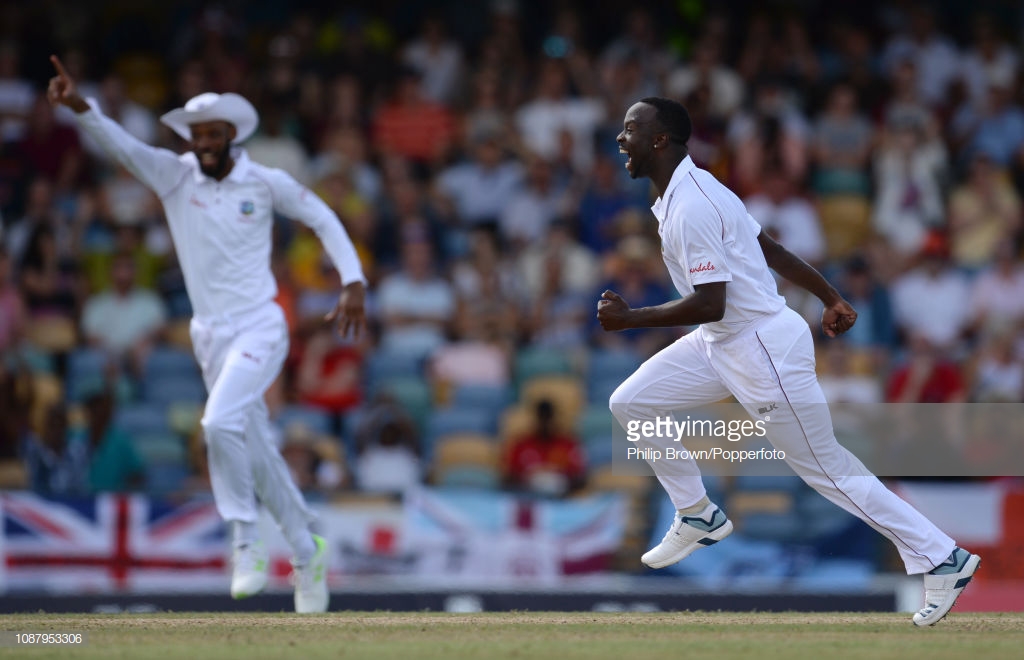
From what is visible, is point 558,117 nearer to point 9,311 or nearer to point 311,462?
point 311,462

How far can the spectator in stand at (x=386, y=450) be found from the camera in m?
11.3

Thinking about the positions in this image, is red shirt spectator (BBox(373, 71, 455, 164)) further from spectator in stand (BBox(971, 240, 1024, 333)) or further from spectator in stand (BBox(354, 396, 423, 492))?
spectator in stand (BBox(971, 240, 1024, 333))

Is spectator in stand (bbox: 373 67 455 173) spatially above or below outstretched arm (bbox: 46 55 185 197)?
above

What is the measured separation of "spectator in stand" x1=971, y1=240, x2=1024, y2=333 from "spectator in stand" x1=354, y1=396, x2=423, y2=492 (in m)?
4.71

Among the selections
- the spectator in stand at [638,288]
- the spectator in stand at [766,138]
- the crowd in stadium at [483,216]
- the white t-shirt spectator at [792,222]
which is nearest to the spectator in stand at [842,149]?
the crowd in stadium at [483,216]

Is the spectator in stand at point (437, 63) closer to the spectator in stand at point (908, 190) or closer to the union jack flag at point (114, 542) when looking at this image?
the spectator in stand at point (908, 190)

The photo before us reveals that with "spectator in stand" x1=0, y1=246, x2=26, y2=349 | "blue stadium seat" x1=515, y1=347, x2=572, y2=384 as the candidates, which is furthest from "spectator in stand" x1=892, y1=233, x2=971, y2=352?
"spectator in stand" x1=0, y1=246, x2=26, y2=349

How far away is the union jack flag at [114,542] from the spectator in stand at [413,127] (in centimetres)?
470

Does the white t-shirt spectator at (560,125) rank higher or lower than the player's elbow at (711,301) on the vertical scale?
higher

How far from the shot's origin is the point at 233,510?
7680 millimetres

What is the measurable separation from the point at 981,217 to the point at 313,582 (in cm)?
753

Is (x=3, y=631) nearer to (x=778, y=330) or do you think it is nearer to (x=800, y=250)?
(x=778, y=330)

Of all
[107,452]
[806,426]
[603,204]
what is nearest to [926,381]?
[603,204]

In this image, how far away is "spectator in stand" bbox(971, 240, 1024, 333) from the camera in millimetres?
12424
